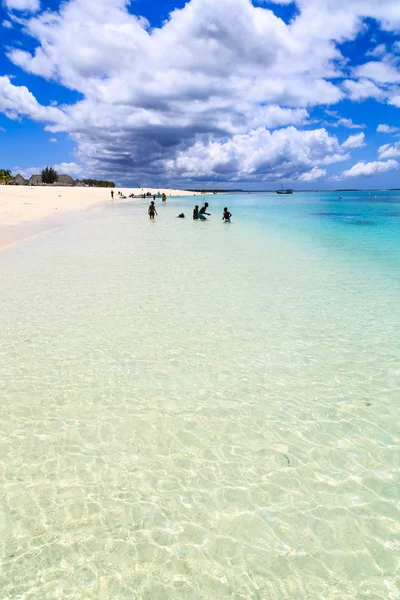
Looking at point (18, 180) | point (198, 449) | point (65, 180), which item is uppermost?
point (65, 180)

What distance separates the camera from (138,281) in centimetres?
1252

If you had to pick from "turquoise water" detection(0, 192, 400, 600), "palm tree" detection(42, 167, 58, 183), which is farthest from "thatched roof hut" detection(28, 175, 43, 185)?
"turquoise water" detection(0, 192, 400, 600)

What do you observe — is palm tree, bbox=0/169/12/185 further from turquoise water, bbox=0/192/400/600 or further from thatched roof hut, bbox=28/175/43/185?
turquoise water, bbox=0/192/400/600

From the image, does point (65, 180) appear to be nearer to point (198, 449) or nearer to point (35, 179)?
point (35, 179)

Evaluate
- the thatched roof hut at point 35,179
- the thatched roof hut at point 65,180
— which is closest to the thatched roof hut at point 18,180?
the thatched roof hut at point 35,179

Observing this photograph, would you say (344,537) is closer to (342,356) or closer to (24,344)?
(342,356)

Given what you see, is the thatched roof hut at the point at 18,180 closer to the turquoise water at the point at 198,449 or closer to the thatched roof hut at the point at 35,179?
the thatched roof hut at the point at 35,179

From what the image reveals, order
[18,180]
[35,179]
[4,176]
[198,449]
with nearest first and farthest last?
1. [198,449]
2. [4,176]
3. [18,180]
4. [35,179]

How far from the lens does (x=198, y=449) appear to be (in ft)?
14.8

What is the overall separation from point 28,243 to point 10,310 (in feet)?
42.7

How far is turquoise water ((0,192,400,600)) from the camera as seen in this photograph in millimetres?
3107

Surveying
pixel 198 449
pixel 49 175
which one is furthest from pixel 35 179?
pixel 198 449

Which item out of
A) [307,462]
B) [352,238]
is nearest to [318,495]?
[307,462]

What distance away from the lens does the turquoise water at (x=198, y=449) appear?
3.11m
